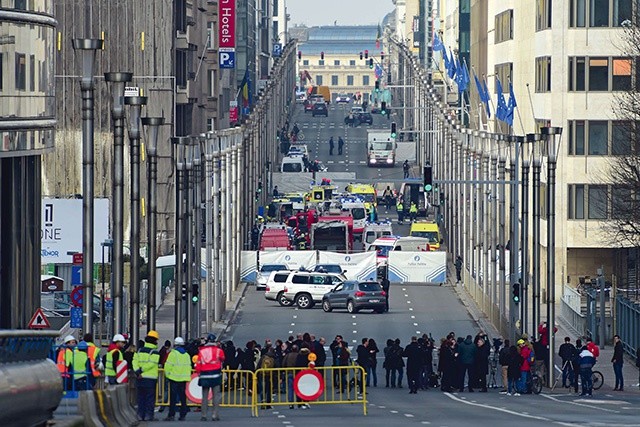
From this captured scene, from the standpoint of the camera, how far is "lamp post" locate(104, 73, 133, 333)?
40938 mm

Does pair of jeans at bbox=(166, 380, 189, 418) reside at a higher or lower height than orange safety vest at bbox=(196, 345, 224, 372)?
lower

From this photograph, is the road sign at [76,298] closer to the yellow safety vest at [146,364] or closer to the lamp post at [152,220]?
the lamp post at [152,220]

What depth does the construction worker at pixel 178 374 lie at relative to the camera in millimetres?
32688

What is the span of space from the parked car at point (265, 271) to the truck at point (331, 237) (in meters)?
13.9

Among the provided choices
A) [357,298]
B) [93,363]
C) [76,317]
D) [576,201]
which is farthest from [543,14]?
[93,363]

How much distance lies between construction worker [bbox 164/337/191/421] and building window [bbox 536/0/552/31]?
5580 cm

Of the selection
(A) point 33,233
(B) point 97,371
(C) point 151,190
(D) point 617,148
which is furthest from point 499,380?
(D) point 617,148

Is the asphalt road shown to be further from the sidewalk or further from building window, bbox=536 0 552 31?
building window, bbox=536 0 552 31

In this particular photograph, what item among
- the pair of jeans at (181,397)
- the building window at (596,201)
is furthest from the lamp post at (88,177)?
the building window at (596,201)

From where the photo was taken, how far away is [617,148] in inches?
3241

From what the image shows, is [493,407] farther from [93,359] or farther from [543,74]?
[543,74]

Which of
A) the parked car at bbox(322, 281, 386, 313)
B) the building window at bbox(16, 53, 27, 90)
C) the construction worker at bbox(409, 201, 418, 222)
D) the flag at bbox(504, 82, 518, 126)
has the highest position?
the flag at bbox(504, 82, 518, 126)

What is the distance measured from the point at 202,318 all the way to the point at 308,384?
35.9m

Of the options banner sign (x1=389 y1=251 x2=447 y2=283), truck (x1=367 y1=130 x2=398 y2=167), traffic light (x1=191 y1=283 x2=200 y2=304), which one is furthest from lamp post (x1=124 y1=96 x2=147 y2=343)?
truck (x1=367 y1=130 x2=398 y2=167)
